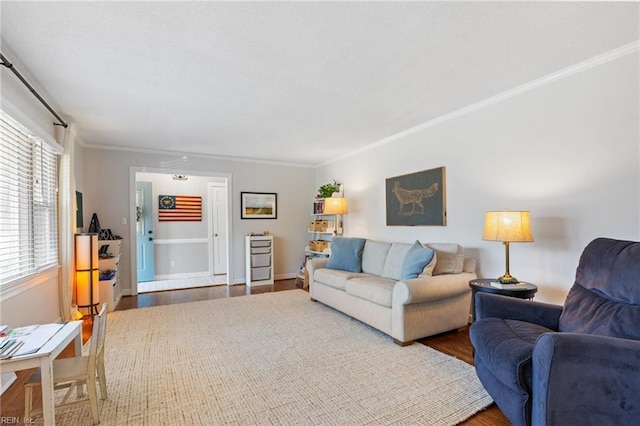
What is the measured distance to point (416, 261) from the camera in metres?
3.13

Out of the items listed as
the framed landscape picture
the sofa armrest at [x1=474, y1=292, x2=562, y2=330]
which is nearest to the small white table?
the sofa armrest at [x1=474, y1=292, x2=562, y2=330]

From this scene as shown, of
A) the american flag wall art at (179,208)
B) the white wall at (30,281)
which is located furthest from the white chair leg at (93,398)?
the american flag wall art at (179,208)

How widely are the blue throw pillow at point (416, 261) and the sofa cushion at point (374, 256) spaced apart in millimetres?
639

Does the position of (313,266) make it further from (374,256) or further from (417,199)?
(417,199)

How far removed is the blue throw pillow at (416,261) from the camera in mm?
3072

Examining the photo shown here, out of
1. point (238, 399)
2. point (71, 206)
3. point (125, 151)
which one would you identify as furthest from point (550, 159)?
point (125, 151)

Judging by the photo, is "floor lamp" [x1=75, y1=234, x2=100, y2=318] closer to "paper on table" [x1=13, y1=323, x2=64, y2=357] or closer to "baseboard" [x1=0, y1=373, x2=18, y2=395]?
"baseboard" [x1=0, y1=373, x2=18, y2=395]

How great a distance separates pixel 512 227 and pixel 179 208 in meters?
6.15

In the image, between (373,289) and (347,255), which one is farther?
(347,255)

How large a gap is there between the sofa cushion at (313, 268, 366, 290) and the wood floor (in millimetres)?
1088

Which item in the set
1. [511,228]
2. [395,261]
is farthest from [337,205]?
[511,228]

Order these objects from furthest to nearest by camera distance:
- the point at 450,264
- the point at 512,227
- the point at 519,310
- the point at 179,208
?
the point at 179,208 < the point at 450,264 < the point at 512,227 < the point at 519,310

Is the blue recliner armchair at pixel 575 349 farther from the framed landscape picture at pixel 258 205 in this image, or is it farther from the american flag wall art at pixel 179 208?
the american flag wall art at pixel 179 208

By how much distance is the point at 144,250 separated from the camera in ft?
20.6
